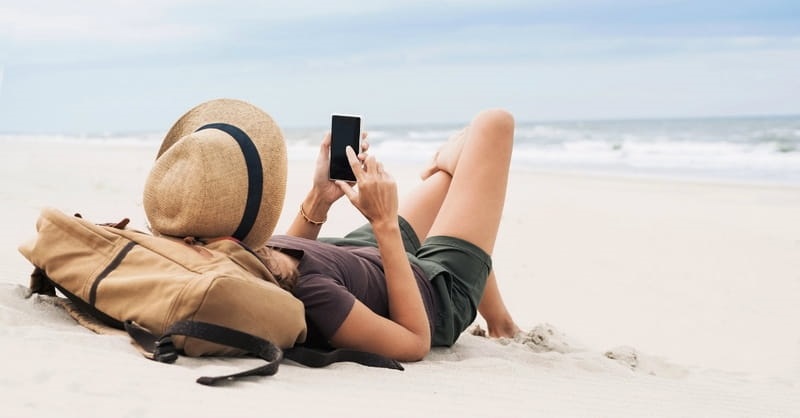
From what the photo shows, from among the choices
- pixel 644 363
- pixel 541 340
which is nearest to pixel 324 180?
pixel 541 340

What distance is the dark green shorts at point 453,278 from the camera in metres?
3.70

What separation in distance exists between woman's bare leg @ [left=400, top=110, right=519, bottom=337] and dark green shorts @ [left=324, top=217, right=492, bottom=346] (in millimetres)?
61

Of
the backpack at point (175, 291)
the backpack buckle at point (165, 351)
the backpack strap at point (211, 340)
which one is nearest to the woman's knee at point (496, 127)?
the backpack at point (175, 291)

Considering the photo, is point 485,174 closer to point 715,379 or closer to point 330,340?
point 330,340

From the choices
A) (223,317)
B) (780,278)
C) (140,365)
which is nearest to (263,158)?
(223,317)

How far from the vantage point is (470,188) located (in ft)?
13.0

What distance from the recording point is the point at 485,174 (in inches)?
157

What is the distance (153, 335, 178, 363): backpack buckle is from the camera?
2.68 metres

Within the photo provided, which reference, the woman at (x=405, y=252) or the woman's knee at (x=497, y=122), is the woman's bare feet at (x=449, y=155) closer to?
the woman at (x=405, y=252)

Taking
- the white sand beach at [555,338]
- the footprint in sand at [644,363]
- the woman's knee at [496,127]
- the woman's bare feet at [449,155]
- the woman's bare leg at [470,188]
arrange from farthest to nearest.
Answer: the footprint in sand at [644,363], the woman's bare feet at [449,155], the woman's knee at [496,127], the woman's bare leg at [470,188], the white sand beach at [555,338]

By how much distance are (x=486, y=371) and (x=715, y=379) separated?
61.6 inches

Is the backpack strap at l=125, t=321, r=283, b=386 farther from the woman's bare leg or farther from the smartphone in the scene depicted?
the woman's bare leg

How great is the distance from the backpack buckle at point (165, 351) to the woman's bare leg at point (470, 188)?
5.11 feet

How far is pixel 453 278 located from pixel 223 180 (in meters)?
1.30
